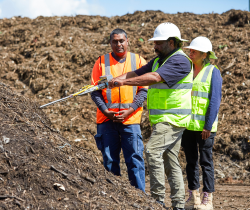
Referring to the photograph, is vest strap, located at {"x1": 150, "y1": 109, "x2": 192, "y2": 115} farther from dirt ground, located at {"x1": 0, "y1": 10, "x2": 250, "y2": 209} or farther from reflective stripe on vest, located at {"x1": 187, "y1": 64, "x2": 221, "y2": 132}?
dirt ground, located at {"x1": 0, "y1": 10, "x2": 250, "y2": 209}

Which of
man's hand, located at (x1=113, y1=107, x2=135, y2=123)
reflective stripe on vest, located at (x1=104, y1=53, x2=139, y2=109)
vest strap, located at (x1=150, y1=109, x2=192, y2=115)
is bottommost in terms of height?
man's hand, located at (x1=113, y1=107, x2=135, y2=123)

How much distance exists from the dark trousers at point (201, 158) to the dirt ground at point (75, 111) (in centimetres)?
64

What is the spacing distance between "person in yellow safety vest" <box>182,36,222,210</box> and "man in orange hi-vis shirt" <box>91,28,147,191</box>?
783mm

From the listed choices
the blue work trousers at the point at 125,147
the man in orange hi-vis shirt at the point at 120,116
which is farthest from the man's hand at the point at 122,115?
the blue work trousers at the point at 125,147

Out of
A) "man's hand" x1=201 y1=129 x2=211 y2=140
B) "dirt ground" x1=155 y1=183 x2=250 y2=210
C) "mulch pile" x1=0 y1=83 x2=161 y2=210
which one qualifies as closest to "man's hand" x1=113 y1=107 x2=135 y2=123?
"mulch pile" x1=0 y1=83 x2=161 y2=210

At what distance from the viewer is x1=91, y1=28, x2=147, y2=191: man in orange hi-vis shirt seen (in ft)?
13.0

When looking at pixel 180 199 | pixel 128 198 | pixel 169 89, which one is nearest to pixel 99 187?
pixel 128 198

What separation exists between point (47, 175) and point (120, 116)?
53.3 inches

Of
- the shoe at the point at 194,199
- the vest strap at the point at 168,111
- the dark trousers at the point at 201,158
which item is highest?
the vest strap at the point at 168,111

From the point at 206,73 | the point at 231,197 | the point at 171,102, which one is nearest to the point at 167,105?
the point at 171,102

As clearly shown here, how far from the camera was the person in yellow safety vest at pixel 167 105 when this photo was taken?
3383 mm

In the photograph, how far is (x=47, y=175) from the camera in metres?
2.88

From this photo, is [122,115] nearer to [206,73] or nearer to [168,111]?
[168,111]

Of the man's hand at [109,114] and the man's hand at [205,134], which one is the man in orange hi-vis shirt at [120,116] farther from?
the man's hand at [205,134]
